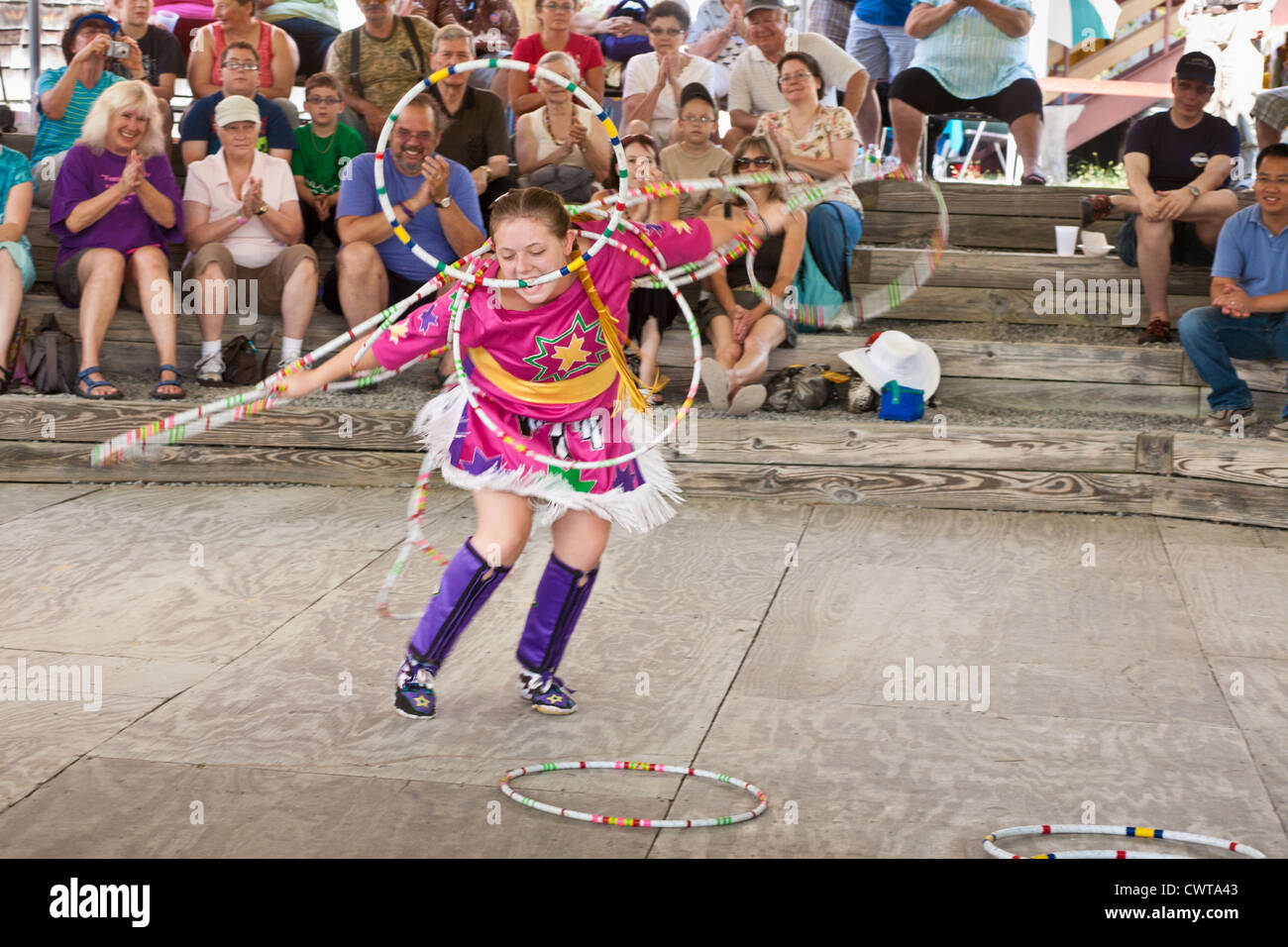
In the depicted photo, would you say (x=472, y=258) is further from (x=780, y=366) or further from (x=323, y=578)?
(x=780, y=366)

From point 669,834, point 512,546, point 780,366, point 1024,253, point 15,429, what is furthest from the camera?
point 1024,253

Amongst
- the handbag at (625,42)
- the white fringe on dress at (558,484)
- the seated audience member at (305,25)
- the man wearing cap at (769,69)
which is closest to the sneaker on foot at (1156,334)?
the man wearing cap at (769,69)

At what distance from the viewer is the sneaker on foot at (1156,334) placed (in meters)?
7.07

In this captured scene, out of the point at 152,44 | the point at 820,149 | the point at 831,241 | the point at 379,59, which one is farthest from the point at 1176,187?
the point at 152,44

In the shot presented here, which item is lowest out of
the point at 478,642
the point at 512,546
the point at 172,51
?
the point at 478,642

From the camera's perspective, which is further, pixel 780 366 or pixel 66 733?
pixel 780 366

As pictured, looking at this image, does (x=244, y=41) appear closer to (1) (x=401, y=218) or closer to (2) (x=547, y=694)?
(1) (x=401, y=218)

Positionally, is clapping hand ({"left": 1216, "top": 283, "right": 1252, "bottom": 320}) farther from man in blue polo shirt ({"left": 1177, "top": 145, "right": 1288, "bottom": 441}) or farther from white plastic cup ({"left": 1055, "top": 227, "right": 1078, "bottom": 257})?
white plastic cup ({"left": 1055, "top": 227, "right": 1078, "bottom": 257})

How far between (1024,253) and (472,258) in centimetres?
494

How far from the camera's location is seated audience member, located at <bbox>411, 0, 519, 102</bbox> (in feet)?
27.2

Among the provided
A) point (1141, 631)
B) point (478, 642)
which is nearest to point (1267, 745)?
point (1141, 631)

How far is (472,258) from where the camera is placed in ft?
12.5

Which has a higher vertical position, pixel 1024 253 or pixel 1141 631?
pixel 1024 253

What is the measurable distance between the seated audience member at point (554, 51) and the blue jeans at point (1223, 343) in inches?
137
